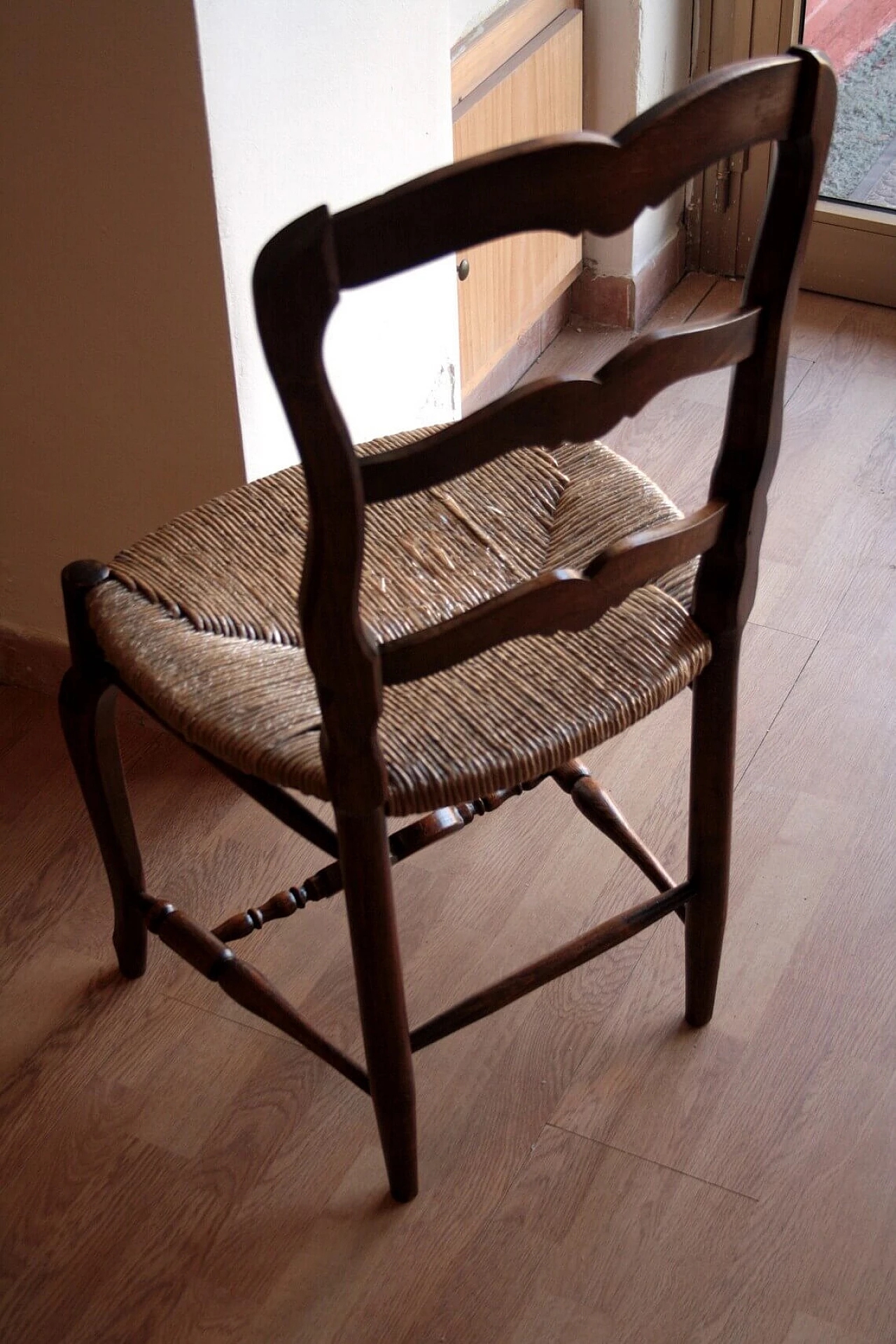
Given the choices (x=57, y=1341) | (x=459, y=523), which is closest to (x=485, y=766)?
(x=459, y=523)

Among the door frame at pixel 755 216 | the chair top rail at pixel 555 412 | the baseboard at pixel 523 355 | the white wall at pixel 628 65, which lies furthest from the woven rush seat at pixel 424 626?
the door frame at pixel 755 216

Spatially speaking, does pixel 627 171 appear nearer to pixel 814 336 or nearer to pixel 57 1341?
pixel 57 1341

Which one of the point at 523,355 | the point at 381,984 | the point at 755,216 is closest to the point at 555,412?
the point at 381,984

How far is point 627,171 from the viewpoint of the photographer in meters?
0.74

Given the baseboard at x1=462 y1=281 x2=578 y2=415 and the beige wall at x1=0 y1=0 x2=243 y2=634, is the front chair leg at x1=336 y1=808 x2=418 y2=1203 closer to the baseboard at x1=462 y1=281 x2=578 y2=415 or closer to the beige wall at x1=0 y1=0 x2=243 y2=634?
the beige wall at x1=0 y1=0 x2=243 y2=634

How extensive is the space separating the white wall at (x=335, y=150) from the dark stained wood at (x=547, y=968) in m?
0.58

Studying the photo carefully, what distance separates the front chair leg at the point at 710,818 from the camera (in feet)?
3.67

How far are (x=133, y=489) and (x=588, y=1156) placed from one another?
0.81 meters

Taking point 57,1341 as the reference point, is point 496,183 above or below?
above

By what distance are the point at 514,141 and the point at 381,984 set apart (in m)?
1.24

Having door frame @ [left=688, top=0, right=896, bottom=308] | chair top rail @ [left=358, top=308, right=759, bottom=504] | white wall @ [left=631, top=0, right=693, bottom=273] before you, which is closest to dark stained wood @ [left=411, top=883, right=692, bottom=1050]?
chair top rail @ [left=358, top=308, right=759, bottom=504]

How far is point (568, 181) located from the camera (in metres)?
0.72

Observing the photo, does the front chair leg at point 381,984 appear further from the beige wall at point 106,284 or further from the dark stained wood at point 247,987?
the beige wall at point 106,284

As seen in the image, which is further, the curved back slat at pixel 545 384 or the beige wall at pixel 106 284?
the beige wall at pixel 106 284
